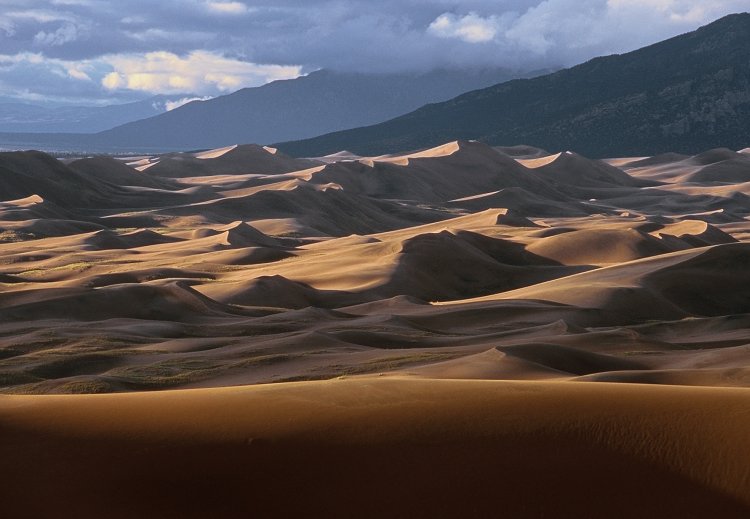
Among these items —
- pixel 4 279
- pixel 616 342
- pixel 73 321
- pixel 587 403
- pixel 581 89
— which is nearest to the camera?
pixel 587 403

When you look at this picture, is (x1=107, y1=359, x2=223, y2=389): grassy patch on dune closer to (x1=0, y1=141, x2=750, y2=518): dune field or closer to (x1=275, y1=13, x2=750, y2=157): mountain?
(x1=0, y1=141, x2=750, y2=518): dune field

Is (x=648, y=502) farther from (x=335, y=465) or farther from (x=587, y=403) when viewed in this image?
(x=335, y=465)

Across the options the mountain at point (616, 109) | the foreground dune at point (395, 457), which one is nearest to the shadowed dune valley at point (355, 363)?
the foreground dune at point (395, 457)

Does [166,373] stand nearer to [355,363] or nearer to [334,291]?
[355,363]

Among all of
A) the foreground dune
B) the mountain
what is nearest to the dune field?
the foreground dune

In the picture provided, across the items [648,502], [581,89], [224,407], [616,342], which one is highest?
[581,89]

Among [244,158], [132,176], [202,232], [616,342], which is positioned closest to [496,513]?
[616,342]
